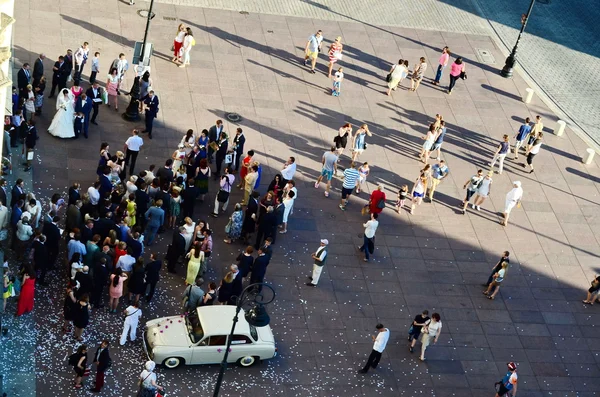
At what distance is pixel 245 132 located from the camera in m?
33.2

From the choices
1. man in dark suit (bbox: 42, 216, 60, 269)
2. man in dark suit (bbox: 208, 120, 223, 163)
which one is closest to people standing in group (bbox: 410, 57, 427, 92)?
man in dark suit (bbox: 208, 120, 223, 163)

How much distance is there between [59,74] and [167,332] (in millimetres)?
11370

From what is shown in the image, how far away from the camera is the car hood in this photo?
2378 centimetres

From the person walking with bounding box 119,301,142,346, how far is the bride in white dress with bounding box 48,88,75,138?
822cm

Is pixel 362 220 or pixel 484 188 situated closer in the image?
→ pixel 362 220

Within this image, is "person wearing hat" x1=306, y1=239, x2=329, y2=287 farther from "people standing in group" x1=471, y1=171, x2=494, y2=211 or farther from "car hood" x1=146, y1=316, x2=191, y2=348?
"people standing in group" x1=471, y1=171, x2=494, y2=211

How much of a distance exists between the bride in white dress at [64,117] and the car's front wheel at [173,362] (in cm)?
960

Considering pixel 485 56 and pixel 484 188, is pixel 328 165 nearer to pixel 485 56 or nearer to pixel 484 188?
pixel 484 188

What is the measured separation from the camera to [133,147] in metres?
→ 29.4

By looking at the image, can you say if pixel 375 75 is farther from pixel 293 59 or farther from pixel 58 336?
pixel 58 336

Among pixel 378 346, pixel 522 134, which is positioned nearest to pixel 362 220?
pixel 378 346

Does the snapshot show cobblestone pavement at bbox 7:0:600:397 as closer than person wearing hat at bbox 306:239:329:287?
Yes

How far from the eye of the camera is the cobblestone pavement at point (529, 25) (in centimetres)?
4009

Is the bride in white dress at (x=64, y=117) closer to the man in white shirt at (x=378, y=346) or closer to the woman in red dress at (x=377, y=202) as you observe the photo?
the woman in red dress at (x=377, y=202)
